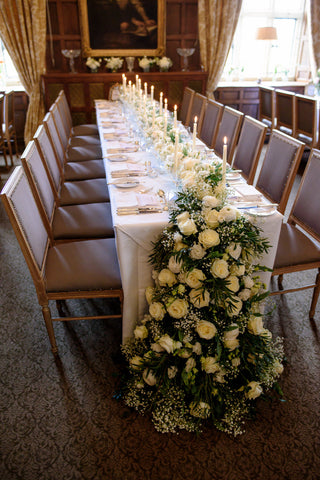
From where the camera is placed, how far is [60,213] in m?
2.85

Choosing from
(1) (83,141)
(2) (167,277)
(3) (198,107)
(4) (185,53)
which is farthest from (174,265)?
(4) (185,53)

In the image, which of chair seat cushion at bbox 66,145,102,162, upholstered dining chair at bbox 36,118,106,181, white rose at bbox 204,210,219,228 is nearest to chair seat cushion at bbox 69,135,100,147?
chair seat cushion at bbox 66,145,102,162

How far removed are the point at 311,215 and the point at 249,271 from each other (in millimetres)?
757

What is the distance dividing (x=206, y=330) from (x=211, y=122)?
3.07 m

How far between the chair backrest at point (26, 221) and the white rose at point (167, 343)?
0.71 m

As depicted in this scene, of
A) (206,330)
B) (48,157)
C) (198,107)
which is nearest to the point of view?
(206,330)

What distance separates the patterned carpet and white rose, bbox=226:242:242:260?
81cm

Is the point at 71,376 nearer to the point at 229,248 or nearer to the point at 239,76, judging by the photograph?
the point at 229,248

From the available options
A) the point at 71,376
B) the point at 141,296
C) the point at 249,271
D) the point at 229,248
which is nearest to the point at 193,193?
the point at 229,248

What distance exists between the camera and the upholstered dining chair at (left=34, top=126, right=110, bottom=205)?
294 cm

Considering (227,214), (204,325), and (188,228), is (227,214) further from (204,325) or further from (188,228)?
(204,325)

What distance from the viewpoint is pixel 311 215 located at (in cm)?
248

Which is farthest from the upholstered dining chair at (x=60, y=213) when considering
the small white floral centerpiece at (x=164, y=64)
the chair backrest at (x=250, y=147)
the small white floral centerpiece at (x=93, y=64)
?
the small white floral centerpiece at (x=164, y=64)

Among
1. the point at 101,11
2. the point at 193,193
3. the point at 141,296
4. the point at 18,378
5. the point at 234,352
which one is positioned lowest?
the point at 18,378
